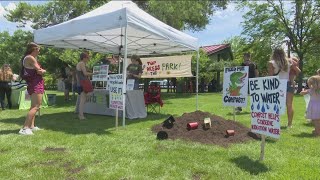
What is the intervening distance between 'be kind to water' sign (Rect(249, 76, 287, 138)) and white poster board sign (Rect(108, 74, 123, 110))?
3481 millimetres

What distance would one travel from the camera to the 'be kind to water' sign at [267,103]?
17.4ft

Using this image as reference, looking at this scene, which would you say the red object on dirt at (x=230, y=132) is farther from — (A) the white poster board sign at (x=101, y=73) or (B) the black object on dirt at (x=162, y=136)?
(A) the white poster board sign at (x=101, y=73)

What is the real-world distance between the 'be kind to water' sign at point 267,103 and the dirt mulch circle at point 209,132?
1.25 meters

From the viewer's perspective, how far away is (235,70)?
8.70m

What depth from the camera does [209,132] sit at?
24.9 feet

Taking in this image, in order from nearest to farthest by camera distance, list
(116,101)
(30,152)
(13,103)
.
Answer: (30,152), (116,101), (13,103)

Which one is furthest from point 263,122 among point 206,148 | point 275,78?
point 206,148

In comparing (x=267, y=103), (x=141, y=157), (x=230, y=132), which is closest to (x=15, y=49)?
(x=230, y=132)

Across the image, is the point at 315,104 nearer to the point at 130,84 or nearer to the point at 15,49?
the point at 130,84

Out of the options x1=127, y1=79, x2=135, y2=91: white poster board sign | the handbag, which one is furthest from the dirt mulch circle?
x1=127, y1=79, x2=135, y2=91: white poster board sign

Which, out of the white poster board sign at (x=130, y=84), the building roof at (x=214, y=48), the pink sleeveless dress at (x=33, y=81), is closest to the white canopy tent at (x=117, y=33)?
the white poster board sign at (x=130, y=84)

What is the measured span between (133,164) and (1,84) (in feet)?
31.5

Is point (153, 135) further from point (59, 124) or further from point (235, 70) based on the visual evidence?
point (59, 124)

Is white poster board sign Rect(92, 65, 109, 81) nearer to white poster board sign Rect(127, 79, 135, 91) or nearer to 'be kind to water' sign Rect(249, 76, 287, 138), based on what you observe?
white poster board sign Rect(127, 79, 135, 91)
